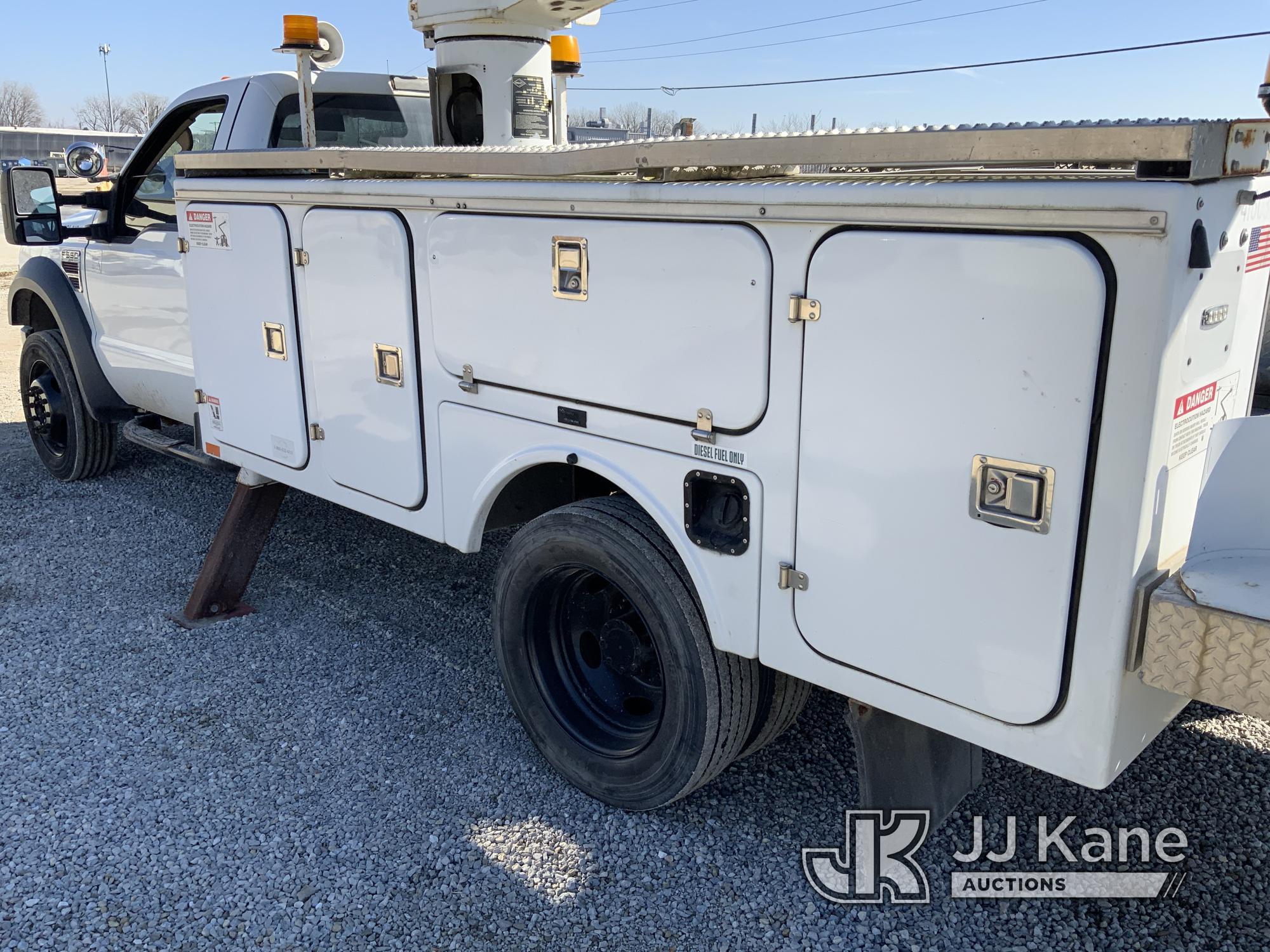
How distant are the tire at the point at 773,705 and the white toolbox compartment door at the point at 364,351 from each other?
128 cm

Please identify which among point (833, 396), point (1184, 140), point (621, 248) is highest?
point (1184, 140)

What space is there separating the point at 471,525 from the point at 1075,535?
1.82m

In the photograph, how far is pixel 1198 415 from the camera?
2006mm

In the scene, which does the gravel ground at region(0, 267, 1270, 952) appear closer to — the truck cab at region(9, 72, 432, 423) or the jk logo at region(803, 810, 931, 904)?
the jk logo at region(803, 810, 931, 904)

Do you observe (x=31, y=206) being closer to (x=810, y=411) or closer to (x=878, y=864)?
(x=810, y=411)

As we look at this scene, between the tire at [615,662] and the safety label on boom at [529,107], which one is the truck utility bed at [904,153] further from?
the safety label on boom at [529,107]

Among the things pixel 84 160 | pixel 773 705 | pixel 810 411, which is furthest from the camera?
pixel 84 160

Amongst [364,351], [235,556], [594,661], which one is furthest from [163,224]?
[594,661]

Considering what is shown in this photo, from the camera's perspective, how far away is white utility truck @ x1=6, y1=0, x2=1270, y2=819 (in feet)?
6.12

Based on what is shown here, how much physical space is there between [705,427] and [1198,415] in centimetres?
102

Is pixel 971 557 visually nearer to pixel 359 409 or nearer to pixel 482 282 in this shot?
pixel 482 282

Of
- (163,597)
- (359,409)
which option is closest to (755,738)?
(359,409)

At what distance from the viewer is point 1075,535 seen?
1.91 m

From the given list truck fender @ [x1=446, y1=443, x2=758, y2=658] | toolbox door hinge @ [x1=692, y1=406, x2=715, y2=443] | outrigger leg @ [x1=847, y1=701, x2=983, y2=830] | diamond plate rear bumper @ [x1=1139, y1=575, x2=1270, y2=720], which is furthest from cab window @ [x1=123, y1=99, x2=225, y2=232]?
diamond plate rear bumper @ [x1=1139, y1=575, x2=1270, y2=720]
